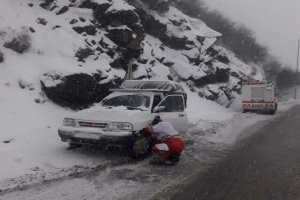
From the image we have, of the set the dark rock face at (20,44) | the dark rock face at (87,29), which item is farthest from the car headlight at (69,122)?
the dark rock face at (87,29)

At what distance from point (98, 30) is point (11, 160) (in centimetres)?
1176

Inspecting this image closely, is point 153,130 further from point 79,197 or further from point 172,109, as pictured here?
point 79,197

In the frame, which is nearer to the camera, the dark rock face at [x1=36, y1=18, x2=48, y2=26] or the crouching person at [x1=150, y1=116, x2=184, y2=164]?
the crouching person at [x1=150, y1=116, x2=184, y2=164]

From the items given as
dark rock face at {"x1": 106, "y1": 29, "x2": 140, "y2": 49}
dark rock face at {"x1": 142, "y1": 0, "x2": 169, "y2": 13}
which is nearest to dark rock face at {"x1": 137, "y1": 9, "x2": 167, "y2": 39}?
dark rock face at {"x1": 142, "y1": 0, "x2": 169, "y2": 13}

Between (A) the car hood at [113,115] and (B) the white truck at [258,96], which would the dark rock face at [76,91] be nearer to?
(A) the car hood at [113,115]

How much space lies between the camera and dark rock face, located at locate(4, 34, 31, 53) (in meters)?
15.0

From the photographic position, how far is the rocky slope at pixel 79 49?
1477 centimetres

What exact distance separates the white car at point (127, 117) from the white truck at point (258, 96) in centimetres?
2048

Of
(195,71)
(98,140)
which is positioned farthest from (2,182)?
(195,71)

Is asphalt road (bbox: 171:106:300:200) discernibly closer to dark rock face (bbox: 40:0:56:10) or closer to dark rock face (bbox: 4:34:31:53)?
dark rock face (bbox: 4:34:31:53)

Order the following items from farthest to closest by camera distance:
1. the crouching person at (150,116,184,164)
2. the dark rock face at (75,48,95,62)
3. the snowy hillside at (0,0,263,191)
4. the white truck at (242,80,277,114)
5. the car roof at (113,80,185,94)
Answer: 1. the white truck at (242,80,277,114)
2. the dark rock face at (75,48,95,62)
3. the car roof at (113,80,185,94)
4. the snowy hillside at (0,0,263,191)
5. the crouching person at (150,116,184,164)

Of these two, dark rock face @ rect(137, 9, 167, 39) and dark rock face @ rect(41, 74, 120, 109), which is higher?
dark rock face @ rect(137, 9, 167, 39)

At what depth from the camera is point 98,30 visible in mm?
19656

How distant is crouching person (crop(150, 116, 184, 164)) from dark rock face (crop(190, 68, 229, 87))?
20.0 metres
